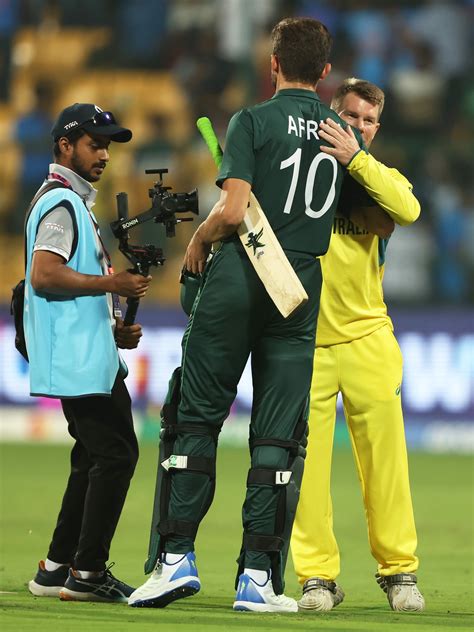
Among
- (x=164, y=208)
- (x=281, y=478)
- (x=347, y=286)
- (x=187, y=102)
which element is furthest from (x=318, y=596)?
(x=187, y=102)

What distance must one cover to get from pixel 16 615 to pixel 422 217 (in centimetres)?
1048

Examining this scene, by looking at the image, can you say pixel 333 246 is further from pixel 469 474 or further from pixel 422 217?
pixel 422 217

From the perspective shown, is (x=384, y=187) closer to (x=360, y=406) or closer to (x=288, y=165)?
(x=288, y=165)

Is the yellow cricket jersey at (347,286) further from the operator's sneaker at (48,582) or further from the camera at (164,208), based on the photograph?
the operator's sneaker at (48,582)

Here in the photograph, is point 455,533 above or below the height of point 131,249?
below

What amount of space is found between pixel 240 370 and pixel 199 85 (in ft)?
36.1

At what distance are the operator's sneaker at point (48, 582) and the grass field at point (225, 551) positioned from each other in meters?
0.05

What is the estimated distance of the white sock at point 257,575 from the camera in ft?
16.2

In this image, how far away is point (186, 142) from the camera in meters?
15.3

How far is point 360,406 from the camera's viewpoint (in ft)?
17.7

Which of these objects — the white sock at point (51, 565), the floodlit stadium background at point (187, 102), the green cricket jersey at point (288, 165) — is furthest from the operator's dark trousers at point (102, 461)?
the floodlit stadium background at point (187, 102)

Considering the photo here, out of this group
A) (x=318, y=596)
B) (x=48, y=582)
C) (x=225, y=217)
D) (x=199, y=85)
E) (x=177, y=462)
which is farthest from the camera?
(x=199, y=85)

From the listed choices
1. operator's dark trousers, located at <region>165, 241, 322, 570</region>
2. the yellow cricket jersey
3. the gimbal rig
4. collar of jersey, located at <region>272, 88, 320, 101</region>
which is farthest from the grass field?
collar of jersey, located at <region>272, 88, 320, 101</region>

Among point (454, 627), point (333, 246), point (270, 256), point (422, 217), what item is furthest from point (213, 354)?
point (422, 217)
